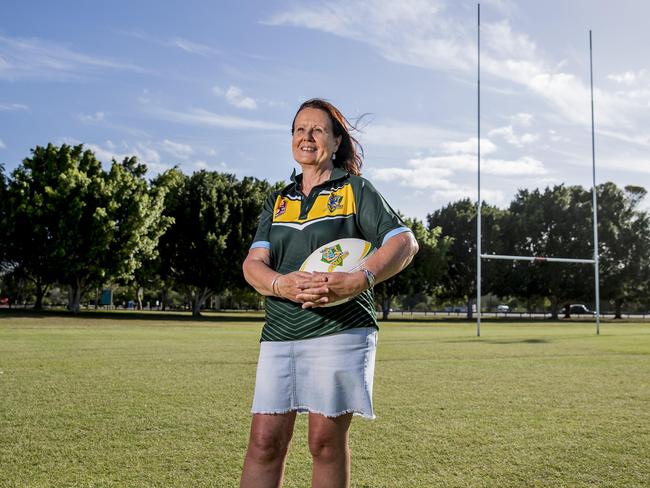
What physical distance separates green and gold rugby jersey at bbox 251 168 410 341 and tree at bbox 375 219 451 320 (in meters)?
45.5

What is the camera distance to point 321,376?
8.55 ft

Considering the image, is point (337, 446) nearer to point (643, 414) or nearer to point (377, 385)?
point (643, 414)

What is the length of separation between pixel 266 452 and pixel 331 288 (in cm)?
81

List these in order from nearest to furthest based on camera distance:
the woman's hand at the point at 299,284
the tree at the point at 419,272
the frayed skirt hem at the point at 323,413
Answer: the woman's hand at the point at 299,284 < the frayed skirt hem at the point at 323,413 < the tree at the point at 419,272

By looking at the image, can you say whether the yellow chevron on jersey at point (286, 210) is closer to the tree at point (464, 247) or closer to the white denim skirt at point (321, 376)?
the white denim skirt at point (321, 376)

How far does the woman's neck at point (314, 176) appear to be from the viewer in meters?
2.90

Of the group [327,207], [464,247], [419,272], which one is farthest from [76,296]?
[327,207]

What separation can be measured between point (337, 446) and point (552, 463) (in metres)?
2.66

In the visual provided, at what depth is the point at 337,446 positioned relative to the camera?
2660 millimetres

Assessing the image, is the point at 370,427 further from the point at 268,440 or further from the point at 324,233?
the point at 324,233

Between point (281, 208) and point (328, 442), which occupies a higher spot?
point (281, 208)

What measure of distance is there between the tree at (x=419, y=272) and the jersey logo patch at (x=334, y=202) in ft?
150

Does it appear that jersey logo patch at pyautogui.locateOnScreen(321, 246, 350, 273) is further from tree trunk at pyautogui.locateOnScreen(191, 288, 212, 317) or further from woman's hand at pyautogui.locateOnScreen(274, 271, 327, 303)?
tree trunk at pyautogui.locateOnScreen(191, 288, 212, 317)

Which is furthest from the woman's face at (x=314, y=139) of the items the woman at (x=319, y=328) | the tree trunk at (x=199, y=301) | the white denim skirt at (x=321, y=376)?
the tree trunk at (x=199, y=301)
